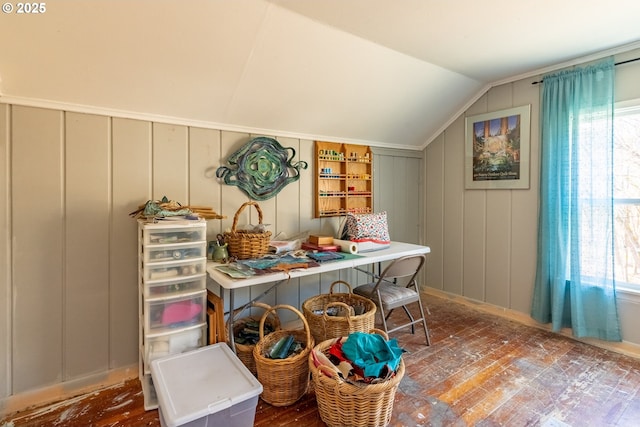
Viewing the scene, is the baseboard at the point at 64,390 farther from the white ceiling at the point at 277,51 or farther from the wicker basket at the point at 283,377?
the white ceiling at the point at 277,51

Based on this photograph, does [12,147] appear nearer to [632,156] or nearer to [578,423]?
[578,423]

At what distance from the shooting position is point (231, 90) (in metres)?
2.20

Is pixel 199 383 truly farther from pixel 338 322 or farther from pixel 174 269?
pixel 338 322

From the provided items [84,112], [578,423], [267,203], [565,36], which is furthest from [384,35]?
[578,423]

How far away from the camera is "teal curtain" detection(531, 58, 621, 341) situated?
8.10 feet

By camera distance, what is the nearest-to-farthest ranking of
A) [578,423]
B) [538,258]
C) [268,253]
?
[578,423] → [268,253] → [538,258]

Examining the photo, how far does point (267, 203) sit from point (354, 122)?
1076 mm

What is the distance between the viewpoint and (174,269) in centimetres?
184

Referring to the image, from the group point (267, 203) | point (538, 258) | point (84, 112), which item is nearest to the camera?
point (84, 112)

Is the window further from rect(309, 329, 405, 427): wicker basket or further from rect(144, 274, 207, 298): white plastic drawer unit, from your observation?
rect(144, 274, 207, 298): white plastic drawer unit

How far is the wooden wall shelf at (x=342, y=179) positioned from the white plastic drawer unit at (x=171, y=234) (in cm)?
127

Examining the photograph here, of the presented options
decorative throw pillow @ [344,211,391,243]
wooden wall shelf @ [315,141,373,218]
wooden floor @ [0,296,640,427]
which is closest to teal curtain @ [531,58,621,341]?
wooden floor @ [0,296,640,427]

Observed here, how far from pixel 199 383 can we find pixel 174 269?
2.03 ft

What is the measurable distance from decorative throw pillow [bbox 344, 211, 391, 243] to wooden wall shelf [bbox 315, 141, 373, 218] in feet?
1.07
